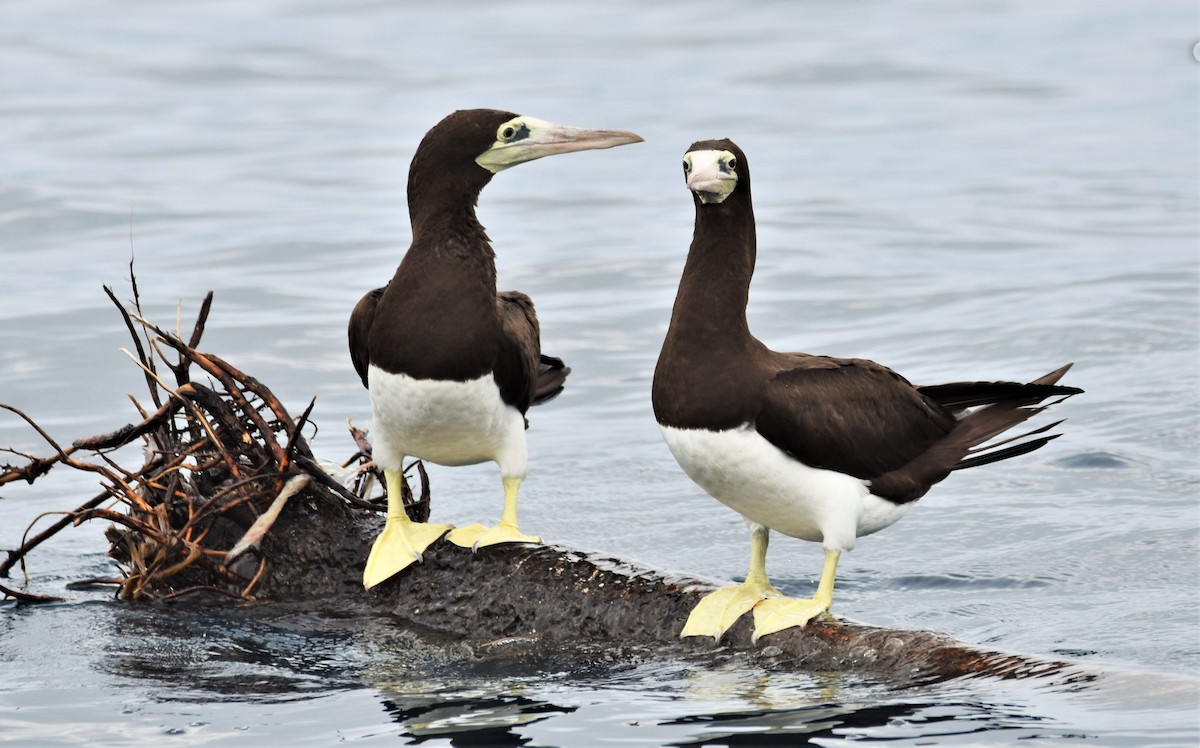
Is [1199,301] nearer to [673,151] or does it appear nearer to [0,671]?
[673,151]

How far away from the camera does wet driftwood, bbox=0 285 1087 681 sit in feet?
23.5

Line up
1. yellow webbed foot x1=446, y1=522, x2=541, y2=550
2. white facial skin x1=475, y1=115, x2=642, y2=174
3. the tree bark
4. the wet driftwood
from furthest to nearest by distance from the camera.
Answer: white facial skin x1=475, y1=115, x2=642, y2=174 → yellow webbed foot x1=446, y1=522, x2=541, y2=550 → the wet driftwood → the tree bark

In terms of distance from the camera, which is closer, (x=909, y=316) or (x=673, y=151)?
(x=909, y=316)

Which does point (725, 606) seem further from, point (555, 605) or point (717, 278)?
point (717, 278)

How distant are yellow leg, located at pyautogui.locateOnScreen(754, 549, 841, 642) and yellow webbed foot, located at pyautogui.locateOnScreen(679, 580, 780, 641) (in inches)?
2.8

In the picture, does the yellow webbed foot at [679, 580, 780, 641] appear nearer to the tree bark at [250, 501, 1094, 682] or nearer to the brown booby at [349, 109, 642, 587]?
the tree bark at [250, 501, 1094, 682]

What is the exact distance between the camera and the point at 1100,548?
10781 millimetres

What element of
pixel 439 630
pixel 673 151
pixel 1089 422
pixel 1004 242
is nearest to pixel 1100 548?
pixel 1089 422

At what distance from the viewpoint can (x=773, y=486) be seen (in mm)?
6836

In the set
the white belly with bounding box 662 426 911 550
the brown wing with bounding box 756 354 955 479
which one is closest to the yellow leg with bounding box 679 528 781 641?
the white belly with bounding box 662 426 911 550

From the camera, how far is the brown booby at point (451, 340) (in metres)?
7.35

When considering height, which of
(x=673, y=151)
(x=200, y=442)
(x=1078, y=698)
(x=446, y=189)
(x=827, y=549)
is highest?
(x=673, y=151)

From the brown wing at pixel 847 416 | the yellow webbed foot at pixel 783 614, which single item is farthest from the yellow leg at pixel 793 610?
the brown wing at pixel 847 416

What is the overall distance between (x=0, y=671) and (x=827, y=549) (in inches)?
138
